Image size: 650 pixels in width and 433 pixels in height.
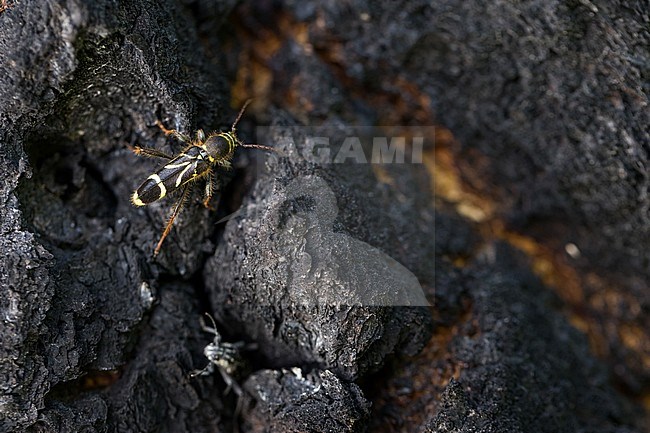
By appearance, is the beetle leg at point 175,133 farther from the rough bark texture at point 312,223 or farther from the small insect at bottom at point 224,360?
the small insect at bottom at point 224,360

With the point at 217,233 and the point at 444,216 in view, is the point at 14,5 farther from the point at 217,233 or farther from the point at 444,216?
the point at 444,216

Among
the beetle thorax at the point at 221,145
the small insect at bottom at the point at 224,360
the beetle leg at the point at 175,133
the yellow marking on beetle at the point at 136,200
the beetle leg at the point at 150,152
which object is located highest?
the beetle leg at the point at 175,133

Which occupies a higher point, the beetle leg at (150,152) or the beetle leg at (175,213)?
the beetle leg at (150,152)

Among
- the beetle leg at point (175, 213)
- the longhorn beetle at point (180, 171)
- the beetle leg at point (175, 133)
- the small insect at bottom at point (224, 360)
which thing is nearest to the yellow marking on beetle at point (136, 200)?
the longhorn beetle at point (180, 171)

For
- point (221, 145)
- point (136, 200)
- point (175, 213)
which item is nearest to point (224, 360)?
point (175, 213)

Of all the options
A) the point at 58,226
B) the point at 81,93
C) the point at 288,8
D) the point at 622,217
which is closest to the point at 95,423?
the point at 58,226

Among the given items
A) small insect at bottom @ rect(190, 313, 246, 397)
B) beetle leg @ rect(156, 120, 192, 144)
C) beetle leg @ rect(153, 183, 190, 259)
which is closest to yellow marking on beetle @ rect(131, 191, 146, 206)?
beetle leg @ rect(153, 183, 190, 259)

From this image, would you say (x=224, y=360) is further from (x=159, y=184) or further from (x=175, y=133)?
(x=175, y=133)
